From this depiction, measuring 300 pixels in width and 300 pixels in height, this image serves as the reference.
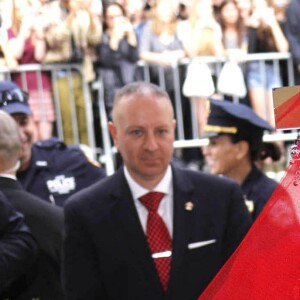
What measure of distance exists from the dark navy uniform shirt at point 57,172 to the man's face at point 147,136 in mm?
1363

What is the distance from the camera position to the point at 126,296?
11.3 ft

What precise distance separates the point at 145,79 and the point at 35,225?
5448 mm

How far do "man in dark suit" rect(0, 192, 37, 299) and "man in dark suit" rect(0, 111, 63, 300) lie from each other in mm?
162

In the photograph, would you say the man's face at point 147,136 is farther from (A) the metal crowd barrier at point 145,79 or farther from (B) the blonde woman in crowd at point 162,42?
(B) the blonde woman in crowd at point 162,42

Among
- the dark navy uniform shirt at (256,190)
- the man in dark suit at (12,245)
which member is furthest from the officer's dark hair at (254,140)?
the man in dark suit at (12,245)

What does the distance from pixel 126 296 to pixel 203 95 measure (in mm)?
5792

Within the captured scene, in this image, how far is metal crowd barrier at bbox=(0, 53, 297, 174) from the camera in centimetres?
897

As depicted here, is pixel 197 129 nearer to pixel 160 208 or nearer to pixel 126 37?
pixel 126 37

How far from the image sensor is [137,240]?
3.52 meters

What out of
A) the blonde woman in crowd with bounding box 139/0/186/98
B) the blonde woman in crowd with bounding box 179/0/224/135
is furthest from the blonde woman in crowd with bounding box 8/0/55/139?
the blonde woman in crowd with bounding box 179/0/224/135

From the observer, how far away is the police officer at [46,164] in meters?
5.05

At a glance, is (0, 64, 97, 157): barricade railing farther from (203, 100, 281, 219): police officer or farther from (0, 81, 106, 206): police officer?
(203, 100, 281, 219): police officer

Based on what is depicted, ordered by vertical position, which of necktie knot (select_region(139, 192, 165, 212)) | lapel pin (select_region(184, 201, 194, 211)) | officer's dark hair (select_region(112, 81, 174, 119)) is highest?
officer's dark hair (select_region(112, 81, 174, 119))

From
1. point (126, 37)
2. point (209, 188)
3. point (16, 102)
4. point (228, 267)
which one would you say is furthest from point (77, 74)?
point (228, 267)
